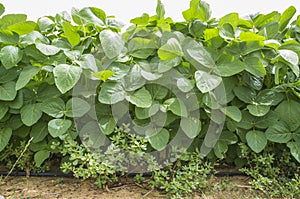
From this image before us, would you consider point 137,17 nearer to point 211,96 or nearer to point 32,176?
point 211,96

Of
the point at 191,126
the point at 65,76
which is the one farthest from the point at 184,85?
the point at 65,76

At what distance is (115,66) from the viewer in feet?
6.09

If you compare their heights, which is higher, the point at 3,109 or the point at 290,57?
the point at 290,57

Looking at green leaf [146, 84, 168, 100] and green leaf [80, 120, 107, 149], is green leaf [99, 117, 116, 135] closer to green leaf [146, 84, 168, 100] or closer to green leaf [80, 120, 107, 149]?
green leaf [80, 120, 107, 149]

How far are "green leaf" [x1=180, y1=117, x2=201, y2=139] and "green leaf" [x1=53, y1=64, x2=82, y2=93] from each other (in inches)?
22.2

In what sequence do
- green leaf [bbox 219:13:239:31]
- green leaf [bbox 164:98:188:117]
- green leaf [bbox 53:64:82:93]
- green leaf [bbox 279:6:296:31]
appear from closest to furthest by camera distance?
green leaf [bbox 53:64:82:93] < green leaf [bbox 164:98:188:117] < green leaf [bbox 219:13:239:31] < green leaf [bbox 279:6:296:31]

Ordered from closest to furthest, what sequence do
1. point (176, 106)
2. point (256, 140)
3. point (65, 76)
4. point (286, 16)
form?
point (65, 76)
point (176, 106)
point (256, 140)
point (286, 16)

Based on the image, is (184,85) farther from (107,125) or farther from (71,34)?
(71,34)

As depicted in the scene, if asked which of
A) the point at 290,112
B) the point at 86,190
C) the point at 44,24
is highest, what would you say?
the point at 44,24

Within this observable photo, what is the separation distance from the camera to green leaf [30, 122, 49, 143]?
6.49ft

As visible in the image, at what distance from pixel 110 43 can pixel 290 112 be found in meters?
1.01

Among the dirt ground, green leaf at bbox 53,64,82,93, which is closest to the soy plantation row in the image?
green leaf at bbox 53,64,82,93

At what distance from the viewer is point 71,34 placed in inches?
74.2

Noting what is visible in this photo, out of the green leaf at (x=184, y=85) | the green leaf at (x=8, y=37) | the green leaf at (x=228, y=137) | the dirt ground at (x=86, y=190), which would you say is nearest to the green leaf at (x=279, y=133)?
the green leaf at (x=228, y=137)
